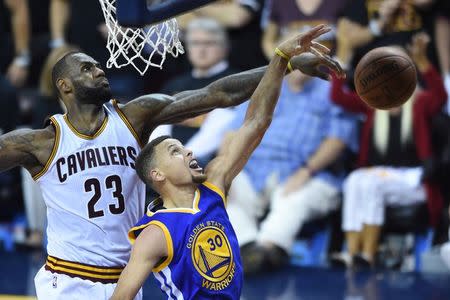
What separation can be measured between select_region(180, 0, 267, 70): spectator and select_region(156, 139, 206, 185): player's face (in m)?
4.60

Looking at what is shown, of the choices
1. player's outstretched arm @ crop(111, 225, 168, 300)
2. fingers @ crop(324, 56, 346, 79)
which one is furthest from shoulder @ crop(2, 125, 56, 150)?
fingers @ crop(324, 56, 346, 79)

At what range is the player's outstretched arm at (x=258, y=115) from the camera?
17.6 ft

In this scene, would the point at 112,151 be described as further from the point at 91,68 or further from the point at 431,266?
the point at 431,266

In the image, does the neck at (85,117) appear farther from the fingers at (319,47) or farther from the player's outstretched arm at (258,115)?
→ the fingers at (319,47)

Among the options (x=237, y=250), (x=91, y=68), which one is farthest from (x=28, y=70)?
(x=237, y=250)

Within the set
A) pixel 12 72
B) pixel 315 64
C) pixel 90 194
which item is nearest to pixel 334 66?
pixel 315 64

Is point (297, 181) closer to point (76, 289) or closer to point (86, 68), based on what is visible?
point (86, 68)

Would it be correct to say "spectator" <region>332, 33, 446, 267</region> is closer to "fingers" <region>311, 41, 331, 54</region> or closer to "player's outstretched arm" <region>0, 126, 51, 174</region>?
"fingers" <region>311, 41, 331, 54</region>

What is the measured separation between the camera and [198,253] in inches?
202

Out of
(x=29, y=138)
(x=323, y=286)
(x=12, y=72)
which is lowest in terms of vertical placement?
(x=323, y=286)

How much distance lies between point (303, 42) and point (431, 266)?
405 cm

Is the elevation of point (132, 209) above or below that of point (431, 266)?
above

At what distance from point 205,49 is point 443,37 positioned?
219 centimetres

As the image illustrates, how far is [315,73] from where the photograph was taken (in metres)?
5.59
